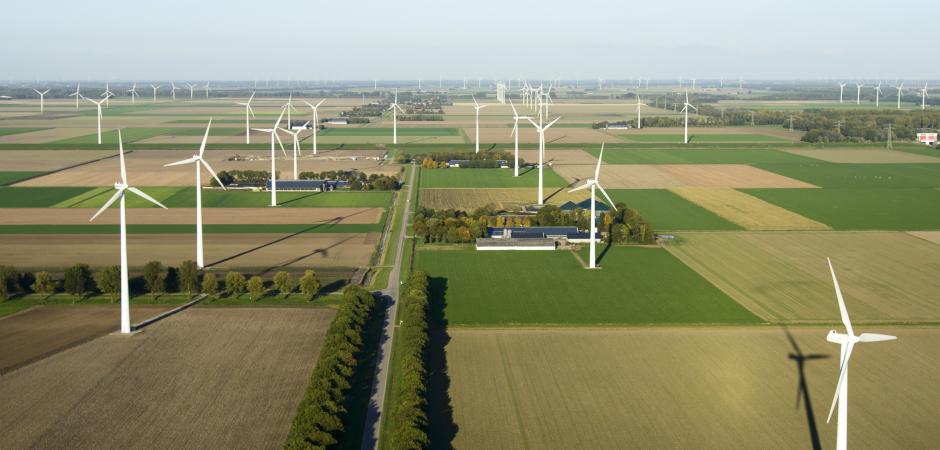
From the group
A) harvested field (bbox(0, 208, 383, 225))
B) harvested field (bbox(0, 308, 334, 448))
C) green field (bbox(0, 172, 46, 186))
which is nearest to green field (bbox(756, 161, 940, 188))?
harvested field (bbox(0, 208, 383, 225))

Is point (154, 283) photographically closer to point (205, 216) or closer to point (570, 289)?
point (570, 289)

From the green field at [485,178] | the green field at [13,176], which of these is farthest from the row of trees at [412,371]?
the green field at [13,176]

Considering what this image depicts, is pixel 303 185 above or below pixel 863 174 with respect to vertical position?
below

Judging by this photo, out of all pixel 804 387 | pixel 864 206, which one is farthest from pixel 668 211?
pixel 804 387

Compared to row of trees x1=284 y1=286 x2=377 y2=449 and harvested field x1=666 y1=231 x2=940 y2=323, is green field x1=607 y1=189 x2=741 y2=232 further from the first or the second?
row of trees x1=284 y1=286 x2=377 y2=449

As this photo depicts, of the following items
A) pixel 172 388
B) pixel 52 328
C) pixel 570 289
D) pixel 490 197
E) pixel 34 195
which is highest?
pixel 490 197

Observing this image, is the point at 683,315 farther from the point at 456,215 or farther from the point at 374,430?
the point at 456,215
